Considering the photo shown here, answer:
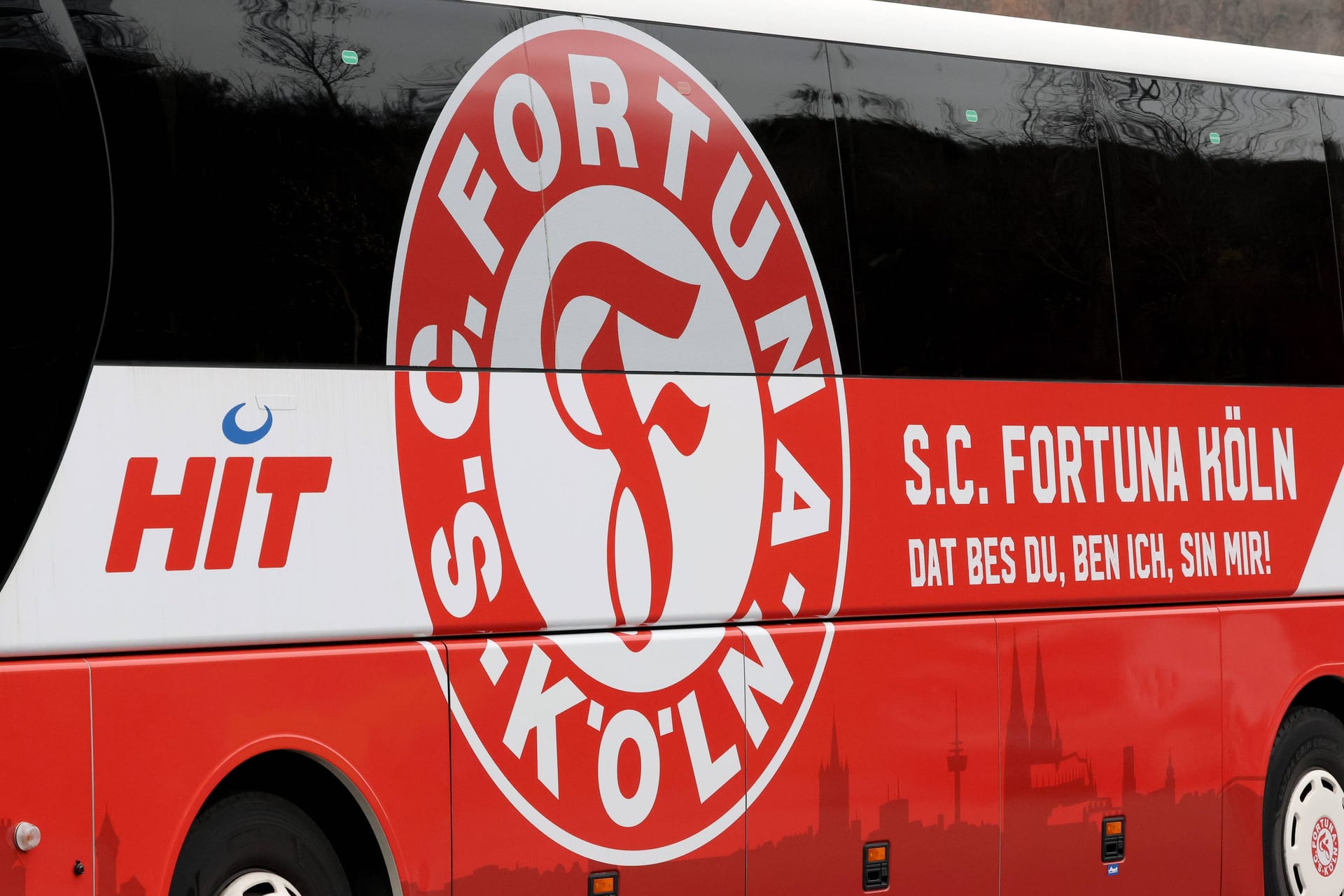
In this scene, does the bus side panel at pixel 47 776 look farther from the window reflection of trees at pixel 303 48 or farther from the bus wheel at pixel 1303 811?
the bus wheel at pixel 1303 811

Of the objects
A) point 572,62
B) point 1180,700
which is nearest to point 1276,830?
point 1180,700

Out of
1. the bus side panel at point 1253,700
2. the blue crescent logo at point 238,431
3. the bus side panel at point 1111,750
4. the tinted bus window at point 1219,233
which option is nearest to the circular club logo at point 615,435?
the blue crescent logo at point 238,431

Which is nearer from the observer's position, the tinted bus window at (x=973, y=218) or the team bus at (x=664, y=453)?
the team bus at (x=664, y=453)

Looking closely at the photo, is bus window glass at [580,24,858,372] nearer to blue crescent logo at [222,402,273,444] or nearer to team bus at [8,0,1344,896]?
team bus at [8,0,1344,896]

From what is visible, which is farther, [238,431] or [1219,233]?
[1219,233]

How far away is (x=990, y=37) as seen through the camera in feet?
25.5

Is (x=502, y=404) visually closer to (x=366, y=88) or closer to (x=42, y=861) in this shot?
(x=366, y=88)

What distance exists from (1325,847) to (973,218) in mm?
3766

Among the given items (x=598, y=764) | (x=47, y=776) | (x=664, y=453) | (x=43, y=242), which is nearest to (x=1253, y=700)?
(x=664, y=453)

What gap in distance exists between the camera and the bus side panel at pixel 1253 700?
8281 mm

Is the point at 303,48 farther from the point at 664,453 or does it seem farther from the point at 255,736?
the point at 255,736

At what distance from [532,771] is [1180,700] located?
134 inches

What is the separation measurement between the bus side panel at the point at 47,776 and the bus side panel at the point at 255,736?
6 centimetres

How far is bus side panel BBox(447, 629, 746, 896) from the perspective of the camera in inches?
239
